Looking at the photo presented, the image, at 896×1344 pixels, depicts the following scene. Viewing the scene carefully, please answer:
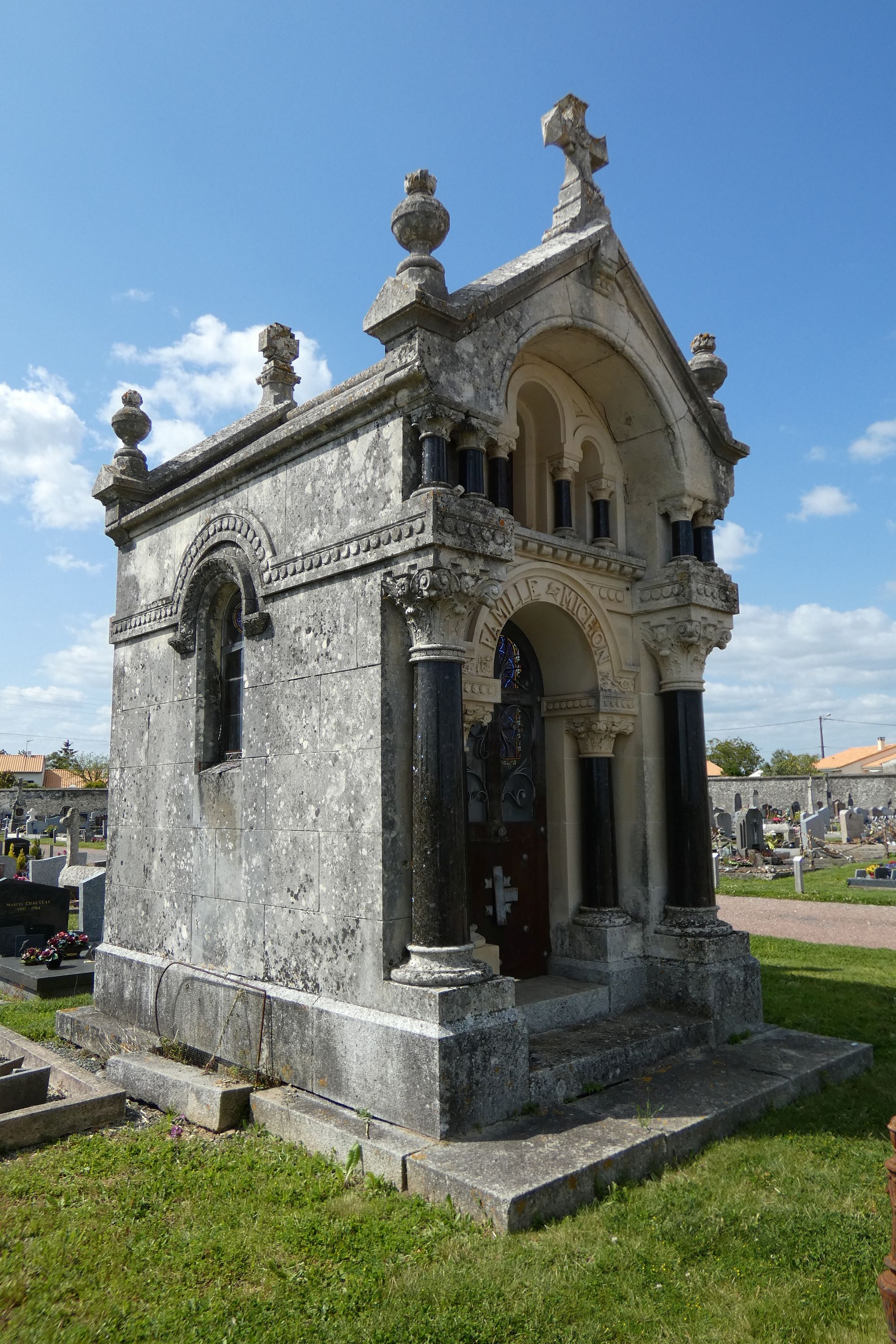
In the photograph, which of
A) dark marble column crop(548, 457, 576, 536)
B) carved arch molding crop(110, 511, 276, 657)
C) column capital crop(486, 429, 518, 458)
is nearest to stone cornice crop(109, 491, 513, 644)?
carved arch molding crop(110, 511, 276, 657)

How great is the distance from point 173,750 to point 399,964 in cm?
356

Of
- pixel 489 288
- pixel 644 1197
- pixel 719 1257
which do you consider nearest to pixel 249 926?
pixel 644 1197

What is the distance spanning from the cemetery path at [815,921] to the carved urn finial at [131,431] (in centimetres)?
1107

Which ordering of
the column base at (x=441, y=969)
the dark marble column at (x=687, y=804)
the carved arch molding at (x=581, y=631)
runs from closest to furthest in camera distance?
the column base at (x=441, y=969) → the carved arch molding at (x=581, y=631) → the dark marble column at (x=687, y=804)

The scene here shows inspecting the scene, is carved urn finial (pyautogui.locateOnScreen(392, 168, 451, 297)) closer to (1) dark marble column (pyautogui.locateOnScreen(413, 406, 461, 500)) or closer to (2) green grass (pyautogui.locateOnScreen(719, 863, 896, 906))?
(1) dark marble column (pyautogui.locateOnScreen(413, 406, 461, 500))

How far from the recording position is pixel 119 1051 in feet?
24.7

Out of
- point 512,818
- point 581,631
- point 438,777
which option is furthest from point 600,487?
point 438,777

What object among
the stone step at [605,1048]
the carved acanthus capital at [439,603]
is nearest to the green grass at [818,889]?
the stone step at [605,1048]

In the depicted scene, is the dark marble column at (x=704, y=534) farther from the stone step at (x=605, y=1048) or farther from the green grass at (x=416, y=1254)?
the green grass at (x=416, y=1254)

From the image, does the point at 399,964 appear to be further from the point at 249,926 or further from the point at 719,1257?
the point at 719,1257

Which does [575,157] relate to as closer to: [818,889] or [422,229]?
[422,229]

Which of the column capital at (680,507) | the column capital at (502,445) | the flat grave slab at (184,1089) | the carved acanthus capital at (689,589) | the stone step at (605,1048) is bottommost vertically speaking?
the flat grave slab at (184,1089)

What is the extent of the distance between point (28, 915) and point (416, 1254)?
964 cm

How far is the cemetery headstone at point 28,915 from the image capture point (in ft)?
38.2
